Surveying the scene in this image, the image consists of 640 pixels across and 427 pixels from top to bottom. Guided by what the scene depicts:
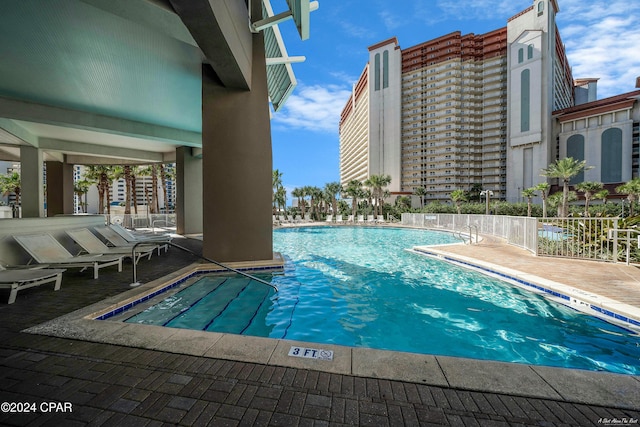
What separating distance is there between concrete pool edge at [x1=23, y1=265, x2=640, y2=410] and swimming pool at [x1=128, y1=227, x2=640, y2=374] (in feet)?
3.89

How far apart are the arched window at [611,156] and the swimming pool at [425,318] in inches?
2448

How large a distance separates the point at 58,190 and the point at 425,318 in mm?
21585

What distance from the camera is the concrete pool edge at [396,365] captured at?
79.7 inches

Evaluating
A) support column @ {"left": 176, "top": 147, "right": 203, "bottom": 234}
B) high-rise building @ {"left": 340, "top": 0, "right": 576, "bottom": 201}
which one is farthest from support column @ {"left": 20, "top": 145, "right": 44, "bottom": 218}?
high-rise building @ {"left": 340, "top": 0, "right": 576, "bottom": 201}

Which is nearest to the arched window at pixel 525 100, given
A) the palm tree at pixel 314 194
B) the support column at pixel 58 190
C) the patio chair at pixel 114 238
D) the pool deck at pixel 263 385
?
the palm tree at pixel 314 194

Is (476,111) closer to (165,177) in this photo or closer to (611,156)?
(611,156)

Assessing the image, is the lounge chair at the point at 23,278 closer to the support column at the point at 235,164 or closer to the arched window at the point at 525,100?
the support column at the point at 235,164

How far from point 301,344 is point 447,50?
7606 cm

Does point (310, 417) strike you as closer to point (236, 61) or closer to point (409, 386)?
point (409, 386)

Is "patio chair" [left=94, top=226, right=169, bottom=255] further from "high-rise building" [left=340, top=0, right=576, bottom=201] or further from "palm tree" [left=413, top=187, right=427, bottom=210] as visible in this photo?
"high-rise building" [left=340, top=0, right=576, bottom=201]

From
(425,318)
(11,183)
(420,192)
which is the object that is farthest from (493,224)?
(420,192)

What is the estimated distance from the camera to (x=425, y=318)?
4656 millimetres

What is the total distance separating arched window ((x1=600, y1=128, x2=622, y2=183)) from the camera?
4784 cm

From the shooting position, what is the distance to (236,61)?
573 centimetres
